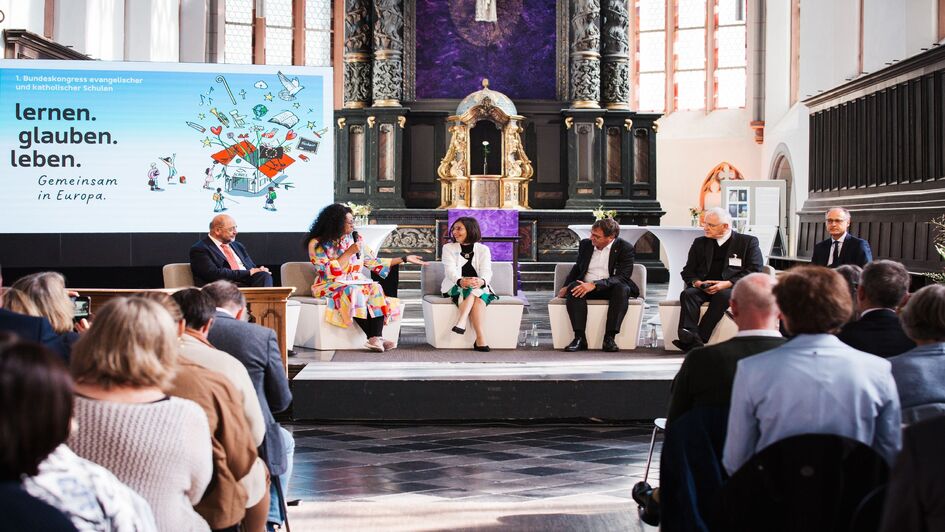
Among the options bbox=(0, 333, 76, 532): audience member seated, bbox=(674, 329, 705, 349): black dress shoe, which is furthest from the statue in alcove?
bbox=(0, 333, 76, 532): audience member seated

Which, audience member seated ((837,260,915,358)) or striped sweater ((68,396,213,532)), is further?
audience member seated ((837,260,915,358))

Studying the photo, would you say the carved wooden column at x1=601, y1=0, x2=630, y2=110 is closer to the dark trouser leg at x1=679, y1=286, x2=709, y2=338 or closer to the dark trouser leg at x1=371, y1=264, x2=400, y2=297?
the dark trouser leg at x1=371, y1=264, x2=400, y2=297

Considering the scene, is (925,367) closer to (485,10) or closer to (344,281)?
(344,281)

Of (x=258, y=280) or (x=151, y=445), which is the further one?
(x=258, y=280)

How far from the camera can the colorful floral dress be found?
25.3 ft

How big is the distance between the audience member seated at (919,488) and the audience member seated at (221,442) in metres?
1.56

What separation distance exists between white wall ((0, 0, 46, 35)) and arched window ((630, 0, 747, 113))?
12.1 meters

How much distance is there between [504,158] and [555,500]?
40.1ft

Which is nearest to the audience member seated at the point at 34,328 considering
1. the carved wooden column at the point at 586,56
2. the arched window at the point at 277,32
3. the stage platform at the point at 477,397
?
the stage platform at the point at 477,397

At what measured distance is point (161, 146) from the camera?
816 centimetres

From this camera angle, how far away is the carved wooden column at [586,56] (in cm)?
1666

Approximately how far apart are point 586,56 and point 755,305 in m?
14.0

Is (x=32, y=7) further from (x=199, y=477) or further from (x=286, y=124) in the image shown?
(x=199, y=477)

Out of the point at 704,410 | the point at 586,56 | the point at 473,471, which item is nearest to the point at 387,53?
the point at 586,56
